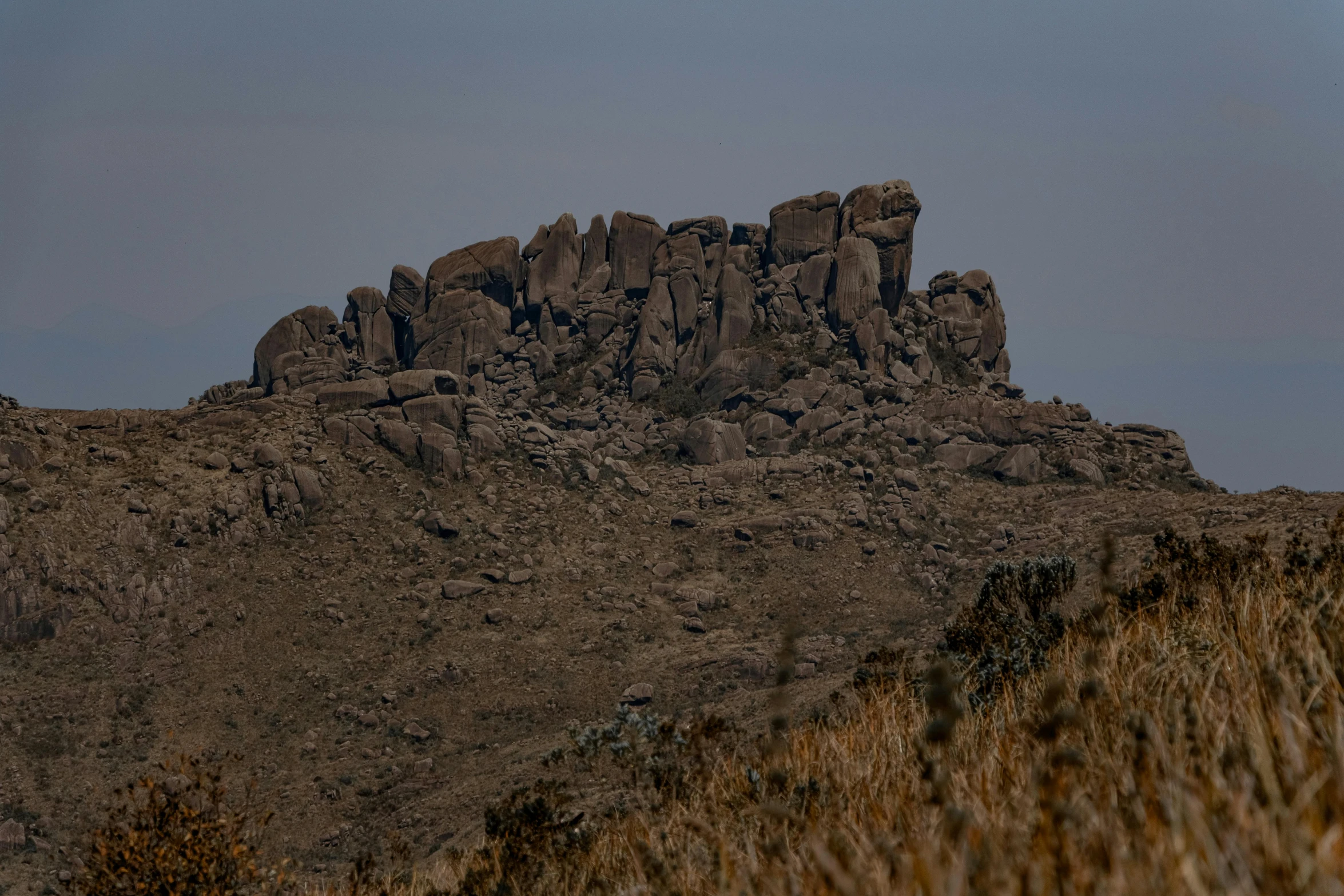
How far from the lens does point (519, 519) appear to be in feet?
238

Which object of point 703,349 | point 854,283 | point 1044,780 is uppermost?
point 854,283

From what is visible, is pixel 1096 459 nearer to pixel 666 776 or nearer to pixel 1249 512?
pixel 1249 512

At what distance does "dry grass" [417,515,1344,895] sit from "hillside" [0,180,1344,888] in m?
16.3

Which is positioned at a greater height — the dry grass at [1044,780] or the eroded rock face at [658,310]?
the eroded rock face at [658,310]

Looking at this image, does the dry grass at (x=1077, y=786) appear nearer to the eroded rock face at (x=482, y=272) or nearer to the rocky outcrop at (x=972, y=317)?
the rocky outcrop at (x=972, y=317)

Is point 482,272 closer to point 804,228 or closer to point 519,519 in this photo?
point 804,228

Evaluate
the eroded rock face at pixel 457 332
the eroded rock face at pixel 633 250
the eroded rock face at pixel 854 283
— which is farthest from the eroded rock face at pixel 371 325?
the eroded rock face at pixel 854 283

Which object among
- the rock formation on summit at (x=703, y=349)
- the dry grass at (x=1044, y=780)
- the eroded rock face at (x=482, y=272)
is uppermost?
the eroded rock face at (x=482, y=272)

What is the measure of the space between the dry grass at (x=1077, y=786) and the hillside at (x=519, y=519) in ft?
53.6

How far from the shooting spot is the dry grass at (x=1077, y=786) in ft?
10.5

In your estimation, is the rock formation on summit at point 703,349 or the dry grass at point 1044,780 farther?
the rock formation on summit at point 703,349

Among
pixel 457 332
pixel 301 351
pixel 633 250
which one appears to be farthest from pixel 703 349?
pixel 301 351

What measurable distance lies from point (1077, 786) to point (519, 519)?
6953cm

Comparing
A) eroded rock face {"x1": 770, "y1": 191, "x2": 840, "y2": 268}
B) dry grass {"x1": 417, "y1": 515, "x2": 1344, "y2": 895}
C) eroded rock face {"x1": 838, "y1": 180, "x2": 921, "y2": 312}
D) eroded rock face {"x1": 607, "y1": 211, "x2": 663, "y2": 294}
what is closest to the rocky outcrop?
eroded rock face {"x1": 838, "y1": 180, "x2": 921, "y2": 312}
